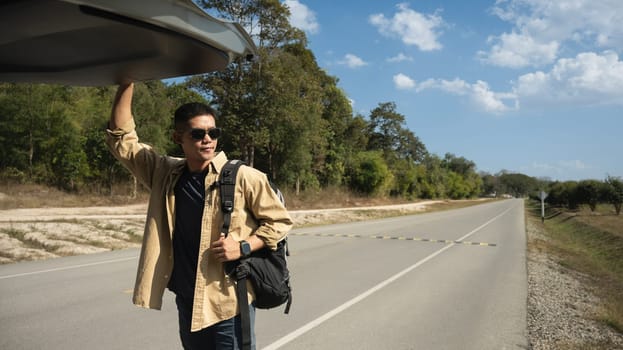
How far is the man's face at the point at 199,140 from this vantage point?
7.66ft

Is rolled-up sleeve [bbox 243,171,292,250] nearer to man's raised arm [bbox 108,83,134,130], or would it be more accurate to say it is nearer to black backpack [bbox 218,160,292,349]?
black backpack [bbox 218,160,292,349]

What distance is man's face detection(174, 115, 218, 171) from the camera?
233cm

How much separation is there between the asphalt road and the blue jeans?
8.04ft

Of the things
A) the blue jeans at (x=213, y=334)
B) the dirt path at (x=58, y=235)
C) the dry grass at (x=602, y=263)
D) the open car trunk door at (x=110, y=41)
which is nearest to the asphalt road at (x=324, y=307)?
the dirt path at (x=58, y=235)

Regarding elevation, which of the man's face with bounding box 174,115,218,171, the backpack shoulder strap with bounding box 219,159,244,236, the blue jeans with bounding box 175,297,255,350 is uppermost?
the man's face with bounding box 174,115,218,171

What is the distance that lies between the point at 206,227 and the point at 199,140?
465 millimetres

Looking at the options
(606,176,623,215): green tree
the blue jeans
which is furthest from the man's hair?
(606,176,623,215): green tree

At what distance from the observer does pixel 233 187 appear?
2232 mm

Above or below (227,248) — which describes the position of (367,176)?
above

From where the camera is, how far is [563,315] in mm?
6473

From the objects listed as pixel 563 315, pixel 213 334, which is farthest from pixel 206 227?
pixel 563 315

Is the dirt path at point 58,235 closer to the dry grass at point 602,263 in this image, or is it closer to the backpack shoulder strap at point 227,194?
the backpack shoulder strap at point 227,194

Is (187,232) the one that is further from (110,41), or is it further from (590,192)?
(590,192)

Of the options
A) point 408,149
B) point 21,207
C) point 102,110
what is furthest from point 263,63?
point 408,149
